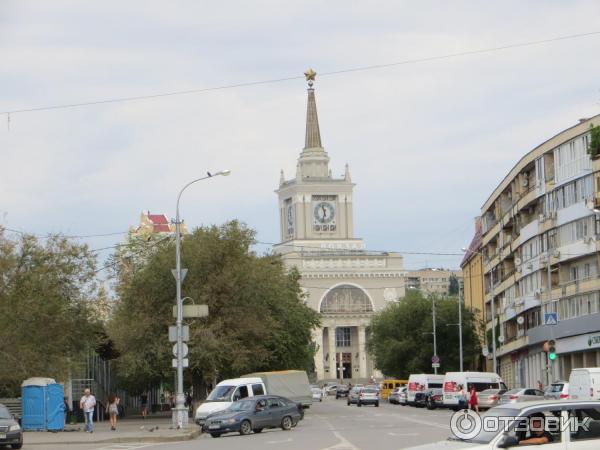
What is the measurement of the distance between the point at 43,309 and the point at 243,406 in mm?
13645

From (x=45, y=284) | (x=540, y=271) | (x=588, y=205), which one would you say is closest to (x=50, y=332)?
(x=45, y=284)

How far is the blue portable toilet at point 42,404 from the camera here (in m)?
45.8

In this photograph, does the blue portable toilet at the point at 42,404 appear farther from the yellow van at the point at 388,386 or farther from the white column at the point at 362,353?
the white column at the point at 362,353

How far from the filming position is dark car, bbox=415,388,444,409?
238 ft

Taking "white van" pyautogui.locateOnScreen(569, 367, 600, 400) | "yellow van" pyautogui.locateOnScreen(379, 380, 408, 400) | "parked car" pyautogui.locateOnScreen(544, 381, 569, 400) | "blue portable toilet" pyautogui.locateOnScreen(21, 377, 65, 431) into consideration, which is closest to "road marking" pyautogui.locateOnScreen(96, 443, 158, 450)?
"blue portable toilet" pyautogui.locateOnScreen(21, 377, 65, 431)

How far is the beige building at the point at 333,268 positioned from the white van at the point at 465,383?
330 feet

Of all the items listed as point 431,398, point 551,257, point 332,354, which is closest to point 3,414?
point 431,398

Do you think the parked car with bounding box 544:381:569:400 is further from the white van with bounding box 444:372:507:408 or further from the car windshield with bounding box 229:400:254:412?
the white van with bounding box 444:372:507:408

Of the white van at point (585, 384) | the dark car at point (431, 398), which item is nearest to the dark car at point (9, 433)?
the white van at point (585, 384)

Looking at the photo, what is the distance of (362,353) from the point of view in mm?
178250

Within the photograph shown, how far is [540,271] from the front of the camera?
80000mm

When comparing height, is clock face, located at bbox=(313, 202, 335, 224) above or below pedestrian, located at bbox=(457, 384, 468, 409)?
above

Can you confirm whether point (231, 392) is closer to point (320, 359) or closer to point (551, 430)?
point (551, 430)

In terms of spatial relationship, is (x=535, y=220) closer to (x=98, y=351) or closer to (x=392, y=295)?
(x=98, y=351)
